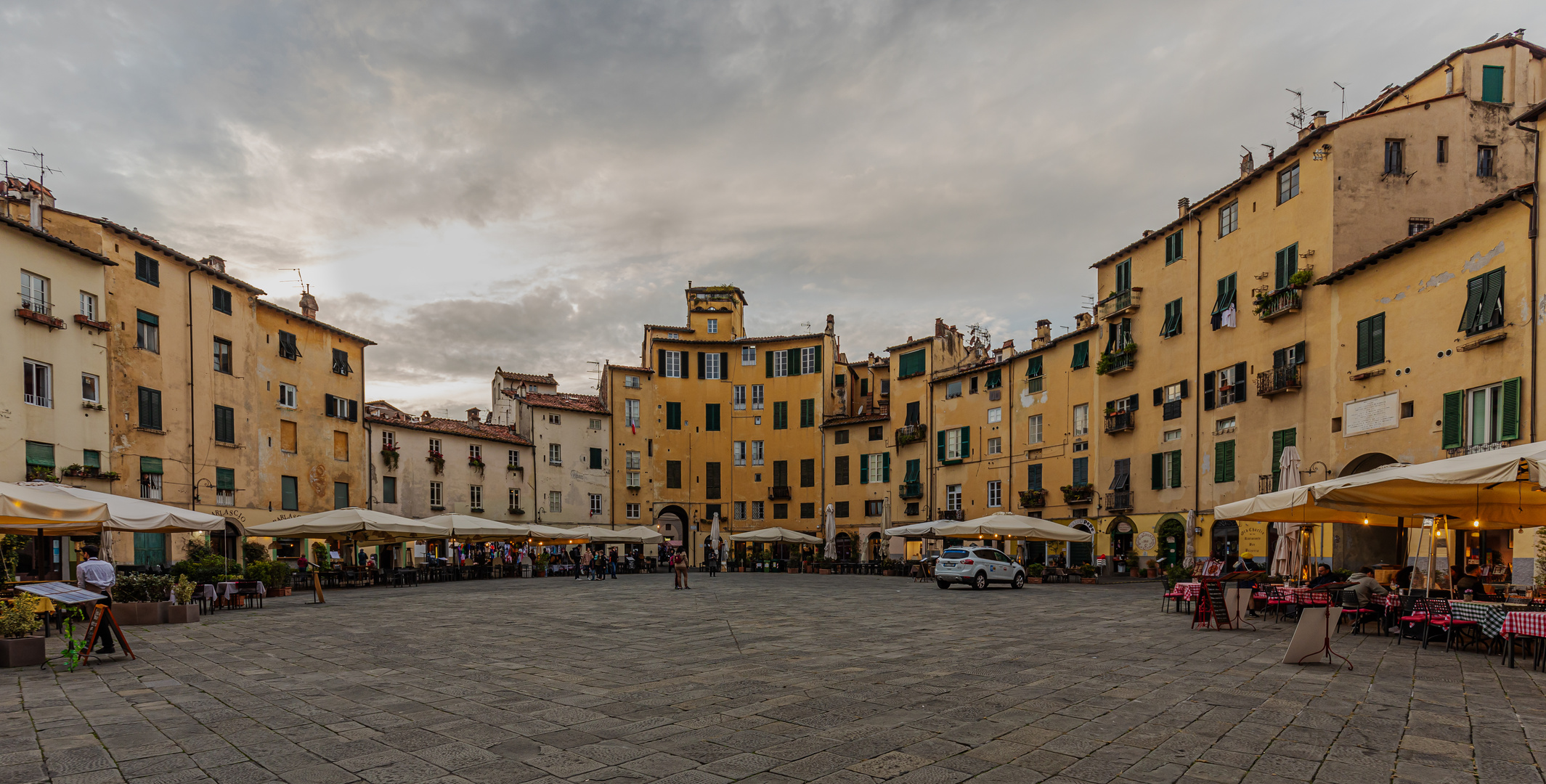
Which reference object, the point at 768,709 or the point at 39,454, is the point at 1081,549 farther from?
the point at 39,454

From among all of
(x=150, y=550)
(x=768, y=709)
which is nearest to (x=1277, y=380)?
(x=768, y=709)

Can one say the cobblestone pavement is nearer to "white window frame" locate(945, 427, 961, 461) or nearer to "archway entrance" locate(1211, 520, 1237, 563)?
"archway entrance" locate(1211, 520, 1237, 563)

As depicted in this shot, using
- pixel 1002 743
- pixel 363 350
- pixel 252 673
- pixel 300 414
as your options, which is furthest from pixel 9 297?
pixel 1002 743

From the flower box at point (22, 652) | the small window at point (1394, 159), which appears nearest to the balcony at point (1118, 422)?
the small window at point (1394, 159)

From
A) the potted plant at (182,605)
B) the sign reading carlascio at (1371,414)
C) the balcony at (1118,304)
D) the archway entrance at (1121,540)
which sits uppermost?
the balcony at (1118,304)

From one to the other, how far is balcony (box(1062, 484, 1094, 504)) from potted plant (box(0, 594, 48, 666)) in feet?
111

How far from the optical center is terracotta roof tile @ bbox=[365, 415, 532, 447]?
41.7m

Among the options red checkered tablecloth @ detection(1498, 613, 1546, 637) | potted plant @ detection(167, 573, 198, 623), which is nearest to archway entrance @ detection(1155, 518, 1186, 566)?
red checkered tablecloth @ detection(1498, 613, 1546, 637)

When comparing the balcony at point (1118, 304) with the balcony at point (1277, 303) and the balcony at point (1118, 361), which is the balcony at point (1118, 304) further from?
the balcony at point (1277, 303)

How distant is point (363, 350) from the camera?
40969 millimetres

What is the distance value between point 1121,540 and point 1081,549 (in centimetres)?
306

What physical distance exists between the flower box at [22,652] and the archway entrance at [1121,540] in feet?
107

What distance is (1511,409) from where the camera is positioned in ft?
60.7

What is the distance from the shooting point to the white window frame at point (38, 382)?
24281 millimetres
